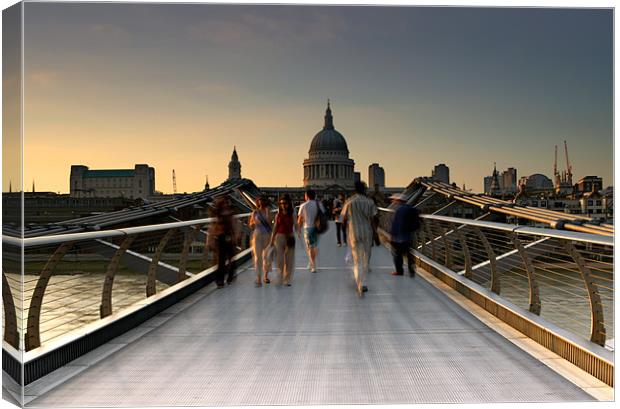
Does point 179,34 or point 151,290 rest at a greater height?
point 179,34

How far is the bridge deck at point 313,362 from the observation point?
3.16 m

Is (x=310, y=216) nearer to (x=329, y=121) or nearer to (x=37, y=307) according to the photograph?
(x=37, y=307)

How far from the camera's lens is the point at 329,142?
4683 inches

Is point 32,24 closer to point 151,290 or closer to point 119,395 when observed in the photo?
point 119,395

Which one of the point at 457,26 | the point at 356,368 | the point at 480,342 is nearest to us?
the point at 356,368

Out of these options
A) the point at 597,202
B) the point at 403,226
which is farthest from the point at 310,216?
the point at 597,202

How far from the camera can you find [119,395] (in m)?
3.18

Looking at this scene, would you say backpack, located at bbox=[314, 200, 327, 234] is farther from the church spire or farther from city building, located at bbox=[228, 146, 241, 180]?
city building, located at bbox=[228, 146, 241, 180]

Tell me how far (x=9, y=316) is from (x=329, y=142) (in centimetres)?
11628

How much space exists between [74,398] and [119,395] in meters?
0.21

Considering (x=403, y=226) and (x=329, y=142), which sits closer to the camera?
(x=403, y=226)

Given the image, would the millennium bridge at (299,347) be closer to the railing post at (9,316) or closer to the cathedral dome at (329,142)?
the railing post at (9,316)

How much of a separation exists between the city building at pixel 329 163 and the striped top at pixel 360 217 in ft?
312

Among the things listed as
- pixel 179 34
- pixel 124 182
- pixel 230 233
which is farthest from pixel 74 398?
pixel 124 182
